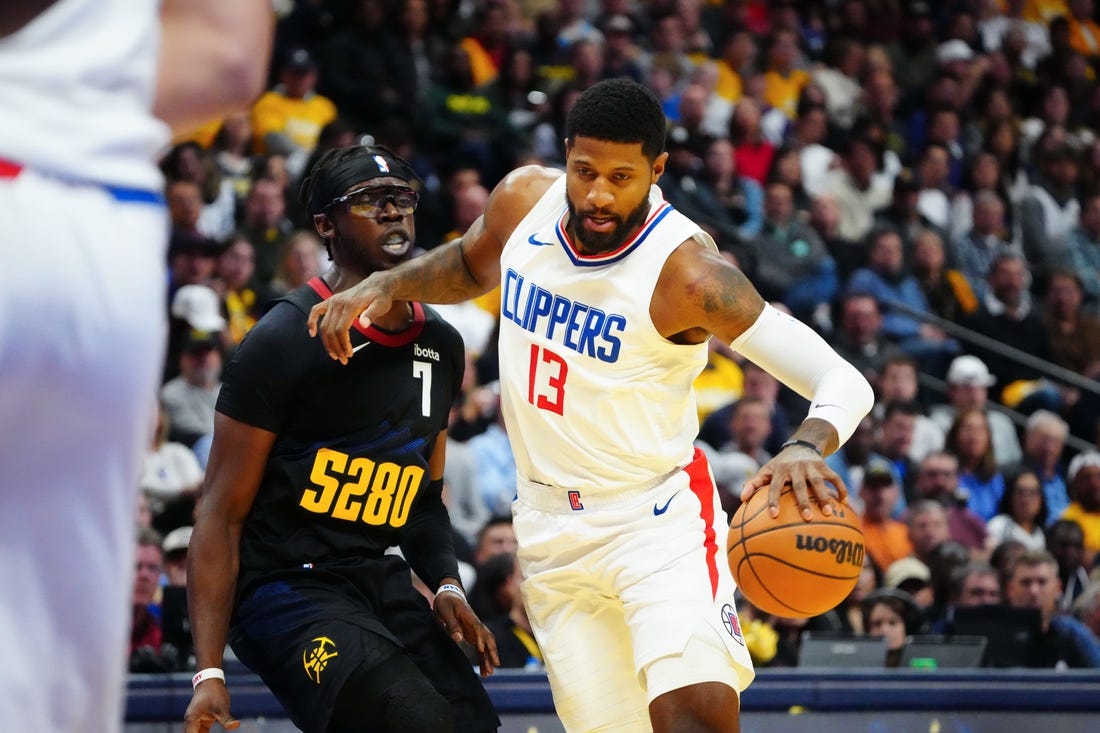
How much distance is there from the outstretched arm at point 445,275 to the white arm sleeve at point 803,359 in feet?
2.96

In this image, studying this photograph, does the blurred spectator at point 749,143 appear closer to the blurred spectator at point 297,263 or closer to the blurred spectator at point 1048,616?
the blurred spectator at point 297,263

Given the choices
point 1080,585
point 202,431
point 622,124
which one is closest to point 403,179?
point 622,124

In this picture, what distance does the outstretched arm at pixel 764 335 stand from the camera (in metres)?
3.90

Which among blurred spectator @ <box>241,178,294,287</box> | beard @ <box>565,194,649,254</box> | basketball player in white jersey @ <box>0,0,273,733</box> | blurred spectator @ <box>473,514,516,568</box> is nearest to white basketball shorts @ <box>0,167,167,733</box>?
basketball player in white jersey @ <box>0,0,273,733</box>

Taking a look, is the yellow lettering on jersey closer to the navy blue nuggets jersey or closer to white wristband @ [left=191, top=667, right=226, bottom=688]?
the navy blue nuggets jersey

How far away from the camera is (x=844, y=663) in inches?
254

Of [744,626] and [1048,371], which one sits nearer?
[744,626]

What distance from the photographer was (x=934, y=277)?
11656mm

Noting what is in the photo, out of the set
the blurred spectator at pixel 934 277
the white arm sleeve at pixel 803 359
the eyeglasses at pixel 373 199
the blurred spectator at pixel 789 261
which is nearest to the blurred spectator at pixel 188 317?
the blurred spectator at pixel 789 261

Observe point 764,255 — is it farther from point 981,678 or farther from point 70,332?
point 70,332

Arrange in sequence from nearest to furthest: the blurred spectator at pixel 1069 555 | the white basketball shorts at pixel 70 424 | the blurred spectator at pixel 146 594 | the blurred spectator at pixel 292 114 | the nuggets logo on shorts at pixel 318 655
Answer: the white basketball shorts at pixel 70 424
the nuggets logo on shorts at pixel 318 655
the blurred spectator at pixel 146 594
the blurred spectator at pixel 1069 555
the blurred spectator at pixel 292 114

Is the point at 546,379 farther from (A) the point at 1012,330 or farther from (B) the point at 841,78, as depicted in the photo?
(B) the point at 841,78

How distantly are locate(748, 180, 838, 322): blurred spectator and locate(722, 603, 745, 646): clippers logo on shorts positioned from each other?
262 inches

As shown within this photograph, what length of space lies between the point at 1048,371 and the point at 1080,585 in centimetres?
287
